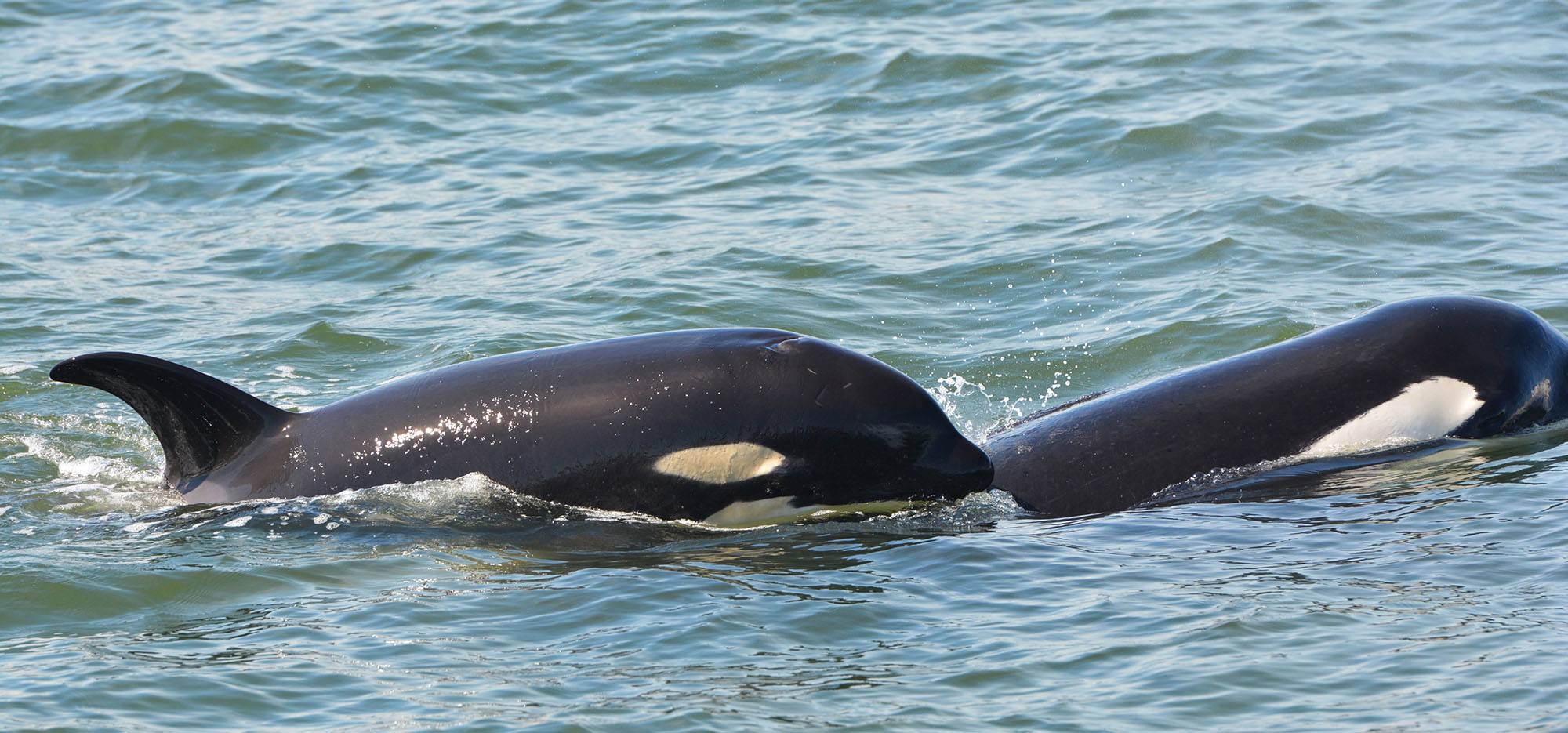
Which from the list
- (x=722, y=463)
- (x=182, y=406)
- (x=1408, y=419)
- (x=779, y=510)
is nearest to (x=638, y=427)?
(x=722, y=463)

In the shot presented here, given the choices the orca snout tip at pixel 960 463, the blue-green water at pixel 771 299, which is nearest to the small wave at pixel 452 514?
the blue-green water at pixel 771 299

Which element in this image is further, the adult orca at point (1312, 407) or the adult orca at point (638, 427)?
the adult orca at point (1312, 407)

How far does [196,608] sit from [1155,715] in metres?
4.28

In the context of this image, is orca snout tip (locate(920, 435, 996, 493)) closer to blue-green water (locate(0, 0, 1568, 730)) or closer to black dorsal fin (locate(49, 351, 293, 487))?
blue-green water (locate(0, 0, 1568, 730))

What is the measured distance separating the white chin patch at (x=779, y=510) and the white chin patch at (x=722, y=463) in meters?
0.20

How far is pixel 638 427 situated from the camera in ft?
28.5

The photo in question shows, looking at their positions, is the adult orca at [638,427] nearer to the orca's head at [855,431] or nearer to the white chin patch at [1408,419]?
the orca's head at [855,431]

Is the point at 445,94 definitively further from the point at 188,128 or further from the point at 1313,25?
the point at 1313,25

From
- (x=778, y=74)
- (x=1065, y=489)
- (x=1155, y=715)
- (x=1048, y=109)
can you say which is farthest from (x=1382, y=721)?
(x=778, y=74)

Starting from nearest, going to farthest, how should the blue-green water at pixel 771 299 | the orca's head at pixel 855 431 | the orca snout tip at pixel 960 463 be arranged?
the blue-green water at pixel 771 299, the orca's head at pixel 855 431, the orca snout tip at pixel 960 463

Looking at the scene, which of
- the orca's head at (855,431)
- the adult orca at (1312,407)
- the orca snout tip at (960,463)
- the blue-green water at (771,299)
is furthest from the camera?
the adult orca at (1312,407)

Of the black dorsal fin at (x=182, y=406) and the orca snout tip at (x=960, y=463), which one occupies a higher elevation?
the black dorsal fin at (x=182, y=406)

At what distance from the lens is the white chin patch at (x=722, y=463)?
8.62m

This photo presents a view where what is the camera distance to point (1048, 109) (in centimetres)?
2142
